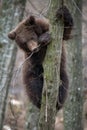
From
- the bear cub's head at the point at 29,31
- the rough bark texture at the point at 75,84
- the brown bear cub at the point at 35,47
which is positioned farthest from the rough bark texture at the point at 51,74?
the rough bark texture at the point at 75,84

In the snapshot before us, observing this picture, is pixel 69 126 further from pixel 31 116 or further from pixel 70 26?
pixel 70 26

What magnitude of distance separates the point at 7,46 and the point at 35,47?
7.45 ft

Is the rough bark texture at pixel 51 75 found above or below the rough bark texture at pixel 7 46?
above

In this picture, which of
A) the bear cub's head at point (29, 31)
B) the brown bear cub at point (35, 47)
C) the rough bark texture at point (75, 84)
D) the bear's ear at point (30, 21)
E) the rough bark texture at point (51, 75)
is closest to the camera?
the rough bark texture at point (51, 75)

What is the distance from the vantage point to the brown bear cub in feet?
20.4

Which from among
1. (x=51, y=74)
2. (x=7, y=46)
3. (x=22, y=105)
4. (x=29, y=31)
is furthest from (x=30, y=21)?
(x=22, y=105)

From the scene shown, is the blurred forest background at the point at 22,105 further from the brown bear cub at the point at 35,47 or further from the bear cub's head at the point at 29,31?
the bear cub's head at the point at 29,31

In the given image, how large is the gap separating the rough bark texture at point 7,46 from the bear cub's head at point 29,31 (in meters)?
1.67

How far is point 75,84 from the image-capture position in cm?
906

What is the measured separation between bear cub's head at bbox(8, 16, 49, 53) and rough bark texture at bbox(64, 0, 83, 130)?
2.28 metres

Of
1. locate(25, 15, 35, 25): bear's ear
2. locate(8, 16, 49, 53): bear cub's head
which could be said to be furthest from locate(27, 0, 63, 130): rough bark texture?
locate(25, 15, 35, 25): bear's ear

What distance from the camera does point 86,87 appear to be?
11.5 metres

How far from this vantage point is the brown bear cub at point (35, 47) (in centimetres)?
623

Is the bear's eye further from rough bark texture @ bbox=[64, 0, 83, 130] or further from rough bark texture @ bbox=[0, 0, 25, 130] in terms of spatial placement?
rough bark texture @ bbox=[64, 0, 83, 130]
